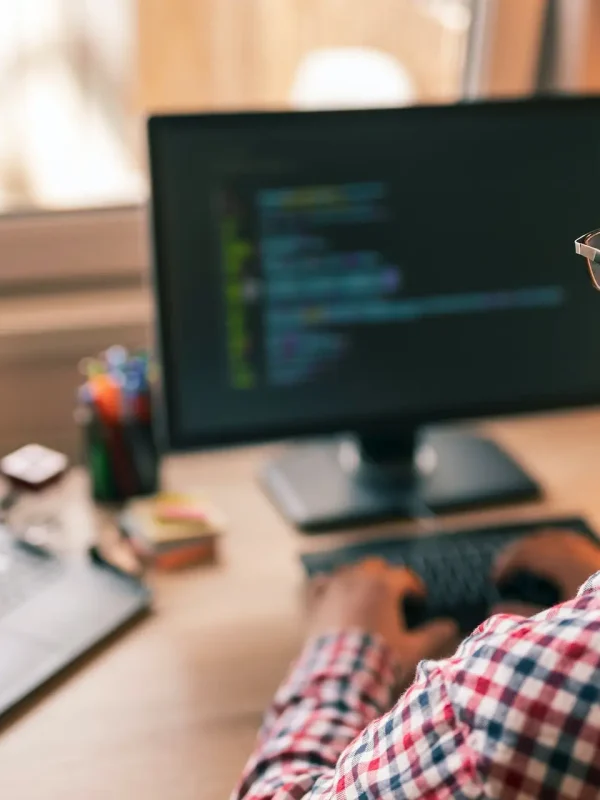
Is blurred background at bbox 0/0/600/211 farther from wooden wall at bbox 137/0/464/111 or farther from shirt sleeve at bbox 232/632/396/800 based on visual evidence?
shirt sleeve at bbox 232/632/396/800

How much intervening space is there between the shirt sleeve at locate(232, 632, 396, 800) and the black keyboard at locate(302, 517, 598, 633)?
5.9 inches

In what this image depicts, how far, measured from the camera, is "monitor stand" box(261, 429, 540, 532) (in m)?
1.28

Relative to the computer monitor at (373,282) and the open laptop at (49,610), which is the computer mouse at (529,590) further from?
the open laptop at (49,610)

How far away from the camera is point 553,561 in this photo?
111cm

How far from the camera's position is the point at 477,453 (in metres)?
1.41

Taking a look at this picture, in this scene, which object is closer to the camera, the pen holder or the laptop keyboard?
the laptop keyboard

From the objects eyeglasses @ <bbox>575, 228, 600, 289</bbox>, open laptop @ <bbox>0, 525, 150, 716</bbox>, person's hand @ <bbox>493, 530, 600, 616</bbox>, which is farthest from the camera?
person's hand @ <bbox>493, 530, 600, 616</bbox>

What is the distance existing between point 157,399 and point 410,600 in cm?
38

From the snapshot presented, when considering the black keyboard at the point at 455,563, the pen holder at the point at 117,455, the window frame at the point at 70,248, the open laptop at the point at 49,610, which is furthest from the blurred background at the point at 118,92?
the black keyboard at the point at 455,563

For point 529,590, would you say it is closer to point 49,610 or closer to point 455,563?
point 455,563

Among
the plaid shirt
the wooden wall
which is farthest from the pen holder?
the plaid shirt

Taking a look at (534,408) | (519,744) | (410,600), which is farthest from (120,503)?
(519,744)

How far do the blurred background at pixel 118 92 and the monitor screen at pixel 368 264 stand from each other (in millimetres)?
367

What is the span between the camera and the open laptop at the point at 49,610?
988 millimetres
